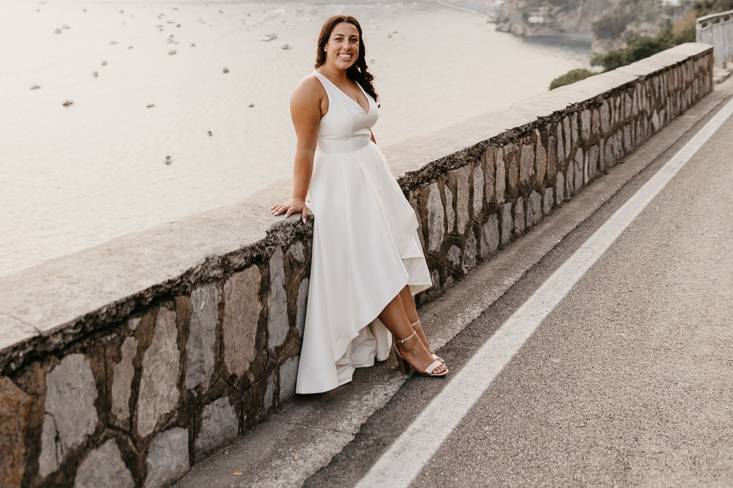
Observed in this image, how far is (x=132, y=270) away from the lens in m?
2.91

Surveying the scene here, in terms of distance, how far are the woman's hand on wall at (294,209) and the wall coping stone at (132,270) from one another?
0.04m

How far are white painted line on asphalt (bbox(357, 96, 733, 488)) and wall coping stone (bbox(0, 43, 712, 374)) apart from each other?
0.92 metres

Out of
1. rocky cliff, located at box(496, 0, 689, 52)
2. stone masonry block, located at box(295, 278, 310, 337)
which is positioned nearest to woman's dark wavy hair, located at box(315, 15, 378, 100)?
stone masonry block, located at box(295, 278, 310, 337)

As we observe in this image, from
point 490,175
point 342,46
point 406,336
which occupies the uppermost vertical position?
point 342,46

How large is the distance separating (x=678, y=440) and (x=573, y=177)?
14.4 ft

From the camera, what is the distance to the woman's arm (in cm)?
369

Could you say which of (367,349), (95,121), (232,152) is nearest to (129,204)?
(232,152)

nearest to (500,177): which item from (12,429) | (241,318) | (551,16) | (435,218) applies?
(435,218)

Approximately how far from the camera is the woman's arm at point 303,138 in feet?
12.1

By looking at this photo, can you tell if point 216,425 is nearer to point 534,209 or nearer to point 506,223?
point 506,223

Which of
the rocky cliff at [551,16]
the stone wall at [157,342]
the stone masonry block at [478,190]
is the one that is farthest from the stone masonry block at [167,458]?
the rocky cliff at [551,16]

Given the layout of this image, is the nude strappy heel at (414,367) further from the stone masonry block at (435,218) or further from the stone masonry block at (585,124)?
the stone masonry block at (585,124)

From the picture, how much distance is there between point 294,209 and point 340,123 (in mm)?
438

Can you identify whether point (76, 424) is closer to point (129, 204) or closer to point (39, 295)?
point (39, 295)
